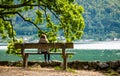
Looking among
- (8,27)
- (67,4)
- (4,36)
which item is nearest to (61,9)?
(67,4)

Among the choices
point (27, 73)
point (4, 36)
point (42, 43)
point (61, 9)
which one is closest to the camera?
point (27, 73)

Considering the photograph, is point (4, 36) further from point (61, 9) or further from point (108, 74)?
point (108, 74)

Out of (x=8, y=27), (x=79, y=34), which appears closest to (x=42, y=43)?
(x=79, y=34)

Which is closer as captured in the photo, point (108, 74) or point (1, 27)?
point (108, 74)

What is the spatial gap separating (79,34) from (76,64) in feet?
16.6

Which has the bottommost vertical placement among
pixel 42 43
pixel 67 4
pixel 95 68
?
pixel 95 68

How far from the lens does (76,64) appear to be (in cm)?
2455

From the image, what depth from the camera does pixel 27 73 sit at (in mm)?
18141

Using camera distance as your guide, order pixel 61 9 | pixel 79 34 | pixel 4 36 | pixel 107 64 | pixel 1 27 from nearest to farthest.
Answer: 1. pixel 107 64
2. pixel 61 9
3. pixel 79 34
4. pixel 1 27
5. pixel 4 36

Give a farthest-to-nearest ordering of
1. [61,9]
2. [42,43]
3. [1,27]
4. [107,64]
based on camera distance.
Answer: [1,27] → [61,9] → [107,64] → [42,43]

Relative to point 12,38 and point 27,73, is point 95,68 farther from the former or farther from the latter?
point 12,38

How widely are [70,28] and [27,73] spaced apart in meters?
9.94

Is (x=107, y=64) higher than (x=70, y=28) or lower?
lower

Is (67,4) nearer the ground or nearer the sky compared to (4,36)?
nearer the sky
